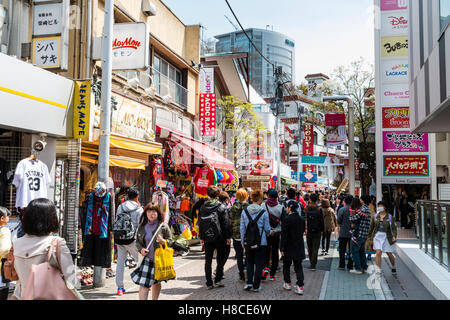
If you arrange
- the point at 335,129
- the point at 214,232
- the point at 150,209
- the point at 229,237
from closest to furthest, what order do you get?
the point at 150,209, the point at 214,232, the point at 229,237, the point at 335,129

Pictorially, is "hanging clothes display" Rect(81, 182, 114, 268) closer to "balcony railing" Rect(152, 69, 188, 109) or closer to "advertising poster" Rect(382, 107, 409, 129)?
"balcony railing" Rect(152, 69, 188, 109)

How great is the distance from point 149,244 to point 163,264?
373 millimetres

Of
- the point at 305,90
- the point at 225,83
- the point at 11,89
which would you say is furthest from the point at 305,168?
the point at 11,89

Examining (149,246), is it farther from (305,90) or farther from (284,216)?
(305,90)

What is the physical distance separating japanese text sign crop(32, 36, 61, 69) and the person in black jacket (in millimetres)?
5731

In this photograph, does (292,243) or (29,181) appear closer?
(29,181)

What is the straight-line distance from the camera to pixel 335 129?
1984 centimetres

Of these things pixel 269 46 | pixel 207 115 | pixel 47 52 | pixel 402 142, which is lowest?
pixel 402 142

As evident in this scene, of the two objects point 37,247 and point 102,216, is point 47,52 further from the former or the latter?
point 37,247

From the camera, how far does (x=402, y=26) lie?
628 inches

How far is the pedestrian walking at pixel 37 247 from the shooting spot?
12.0ft

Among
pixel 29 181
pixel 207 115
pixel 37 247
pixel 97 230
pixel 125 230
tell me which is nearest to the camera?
pixel 37 247

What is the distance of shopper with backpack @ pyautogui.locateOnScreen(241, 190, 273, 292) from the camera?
7.86 metres

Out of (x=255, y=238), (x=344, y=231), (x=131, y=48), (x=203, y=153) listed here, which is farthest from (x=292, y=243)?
(x=203, y=153)
